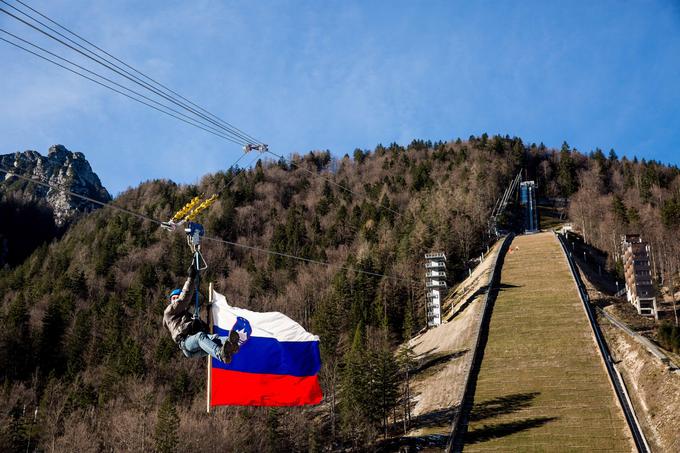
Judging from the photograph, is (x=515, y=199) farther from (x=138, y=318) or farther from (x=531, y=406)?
(x=531, y=406)

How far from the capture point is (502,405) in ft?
110

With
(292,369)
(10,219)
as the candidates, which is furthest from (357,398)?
(10,219)

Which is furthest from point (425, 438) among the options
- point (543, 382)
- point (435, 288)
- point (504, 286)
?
point (504, 286)

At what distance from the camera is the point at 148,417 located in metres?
41.0

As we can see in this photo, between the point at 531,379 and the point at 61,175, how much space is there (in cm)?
16569

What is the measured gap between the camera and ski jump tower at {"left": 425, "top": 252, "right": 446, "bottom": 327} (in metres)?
56.1

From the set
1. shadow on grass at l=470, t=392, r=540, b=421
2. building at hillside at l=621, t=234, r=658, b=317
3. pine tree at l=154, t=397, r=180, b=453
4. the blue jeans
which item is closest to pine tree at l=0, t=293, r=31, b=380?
pine tree at l=154, t=397, r=180, b=453

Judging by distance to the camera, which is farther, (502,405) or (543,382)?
(543,382)

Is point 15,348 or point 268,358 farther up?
point 268,358

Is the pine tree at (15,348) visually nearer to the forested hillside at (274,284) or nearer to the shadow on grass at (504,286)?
the forested hillside at (274,284)

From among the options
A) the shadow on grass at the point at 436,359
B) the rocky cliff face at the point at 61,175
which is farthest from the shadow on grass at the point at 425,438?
the rocky cliff face at the point at 61,175

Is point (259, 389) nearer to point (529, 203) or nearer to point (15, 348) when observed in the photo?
point (15, 348)

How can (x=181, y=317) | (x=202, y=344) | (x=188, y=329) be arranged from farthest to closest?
(x=181, y=317), (x=188, y=329), (x=202, y=344)

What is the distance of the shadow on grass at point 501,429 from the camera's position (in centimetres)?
3033
